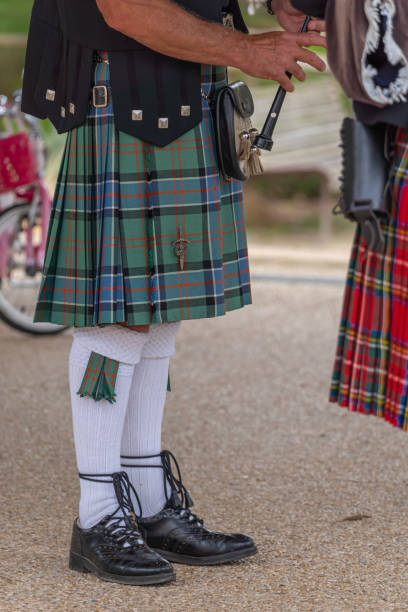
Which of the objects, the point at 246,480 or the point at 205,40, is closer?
the point at 205,40

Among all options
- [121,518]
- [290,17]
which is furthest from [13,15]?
[121,518]

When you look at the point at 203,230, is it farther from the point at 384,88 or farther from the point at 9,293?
the point at 9,293

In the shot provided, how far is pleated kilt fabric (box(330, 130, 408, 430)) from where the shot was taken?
7.14 feet

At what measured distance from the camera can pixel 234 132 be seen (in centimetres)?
211

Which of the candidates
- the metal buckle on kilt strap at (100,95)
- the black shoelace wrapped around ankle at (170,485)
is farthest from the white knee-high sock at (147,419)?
the metal buckle on kilt strap at (100,95)

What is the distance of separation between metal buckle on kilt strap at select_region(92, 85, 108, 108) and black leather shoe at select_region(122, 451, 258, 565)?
2.52 feet

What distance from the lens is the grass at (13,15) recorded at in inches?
306

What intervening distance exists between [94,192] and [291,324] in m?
3.10

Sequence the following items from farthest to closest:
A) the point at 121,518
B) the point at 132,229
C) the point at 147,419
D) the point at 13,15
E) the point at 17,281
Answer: the point at 13,15, the point at 17,281, the point at 147,419, the point at 121,518, the point at 132,229

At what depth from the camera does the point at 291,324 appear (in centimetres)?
514

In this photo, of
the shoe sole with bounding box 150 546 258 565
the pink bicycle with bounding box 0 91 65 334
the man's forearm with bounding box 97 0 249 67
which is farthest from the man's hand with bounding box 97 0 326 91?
the pink bicycle with bounding box 0 91 65 334

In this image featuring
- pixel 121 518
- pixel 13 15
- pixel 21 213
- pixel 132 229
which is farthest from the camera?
pixel 13 15

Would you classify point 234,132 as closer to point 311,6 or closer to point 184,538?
point 311,6

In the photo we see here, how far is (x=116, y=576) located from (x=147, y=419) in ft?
1.13
